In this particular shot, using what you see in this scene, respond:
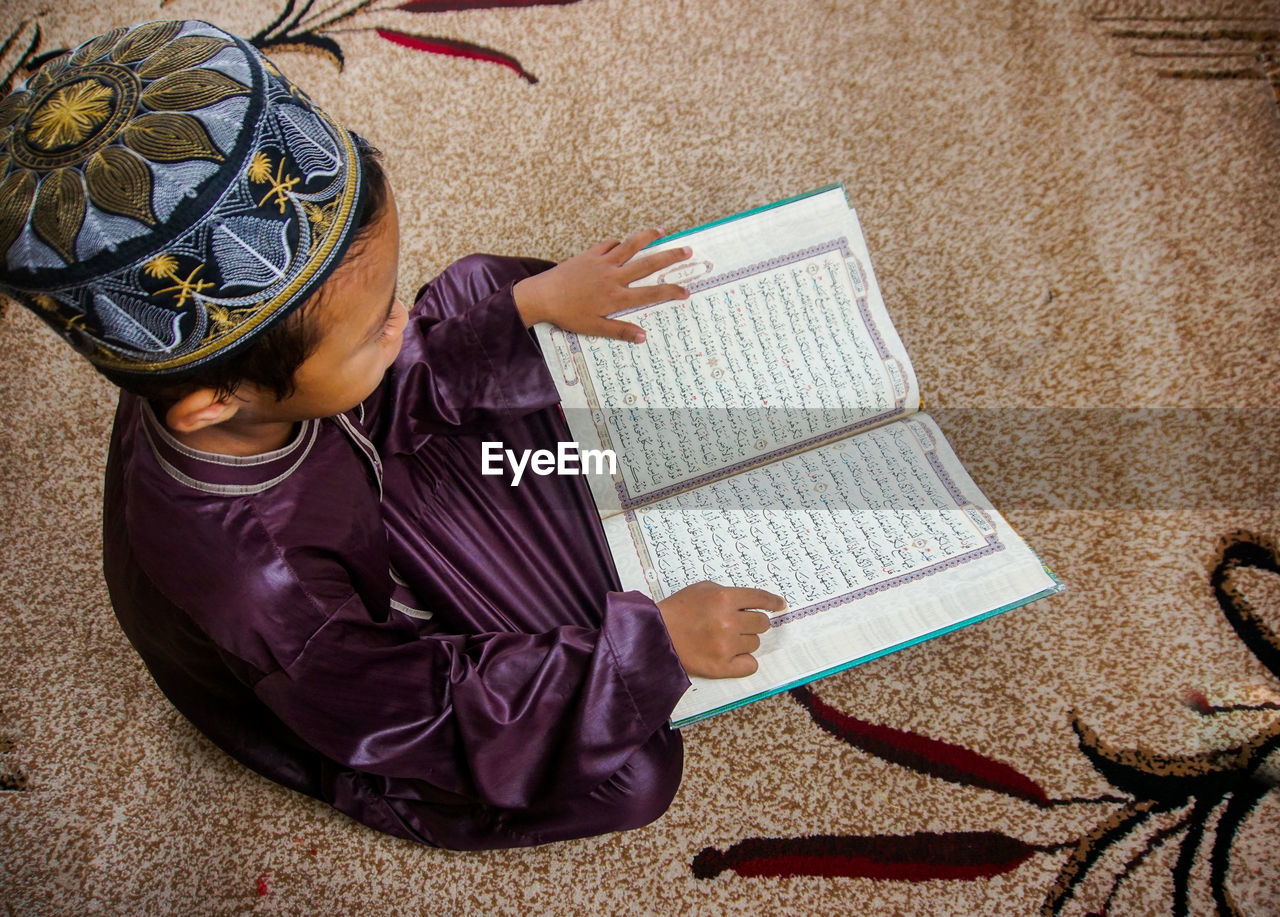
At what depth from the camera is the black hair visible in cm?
42

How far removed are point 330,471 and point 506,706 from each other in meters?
0.20

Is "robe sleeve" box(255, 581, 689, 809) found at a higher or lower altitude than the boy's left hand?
lower

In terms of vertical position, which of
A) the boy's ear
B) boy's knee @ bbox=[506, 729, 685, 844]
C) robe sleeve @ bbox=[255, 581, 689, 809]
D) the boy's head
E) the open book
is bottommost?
boy's knee @ bbox=[506, 729, 685, 844]

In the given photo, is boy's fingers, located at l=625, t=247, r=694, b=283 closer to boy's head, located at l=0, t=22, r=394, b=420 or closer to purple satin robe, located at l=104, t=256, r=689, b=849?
purple satin robe, located at l=104, t=256, r=689, b=849

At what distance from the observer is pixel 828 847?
732 mm

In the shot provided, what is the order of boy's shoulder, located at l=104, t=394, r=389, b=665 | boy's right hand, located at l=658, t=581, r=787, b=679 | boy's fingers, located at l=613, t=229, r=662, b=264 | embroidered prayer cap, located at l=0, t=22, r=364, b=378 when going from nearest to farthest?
embroidered prayer cap, located at l=0, t=22, r=364, b=378
boy's shoulder, located at l=104, t=394, r=389, b=665
boy's right hand, located at l=658, t=581, r=787, b=679
boy's fingers, located at l=613, t=229, r=662, b=264

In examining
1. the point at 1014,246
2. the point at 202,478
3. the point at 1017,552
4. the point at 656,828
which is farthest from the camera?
the point at 1014,246

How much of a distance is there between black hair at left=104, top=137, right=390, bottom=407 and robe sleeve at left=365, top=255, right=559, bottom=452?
0.81ft

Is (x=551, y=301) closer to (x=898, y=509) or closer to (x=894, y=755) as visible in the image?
(x=898, y=509)

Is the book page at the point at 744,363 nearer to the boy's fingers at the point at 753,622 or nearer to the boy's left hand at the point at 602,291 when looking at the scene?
the boy's left hand at the point at 602,291

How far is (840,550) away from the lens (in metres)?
0.67

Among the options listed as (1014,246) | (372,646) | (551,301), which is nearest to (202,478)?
(372,646)

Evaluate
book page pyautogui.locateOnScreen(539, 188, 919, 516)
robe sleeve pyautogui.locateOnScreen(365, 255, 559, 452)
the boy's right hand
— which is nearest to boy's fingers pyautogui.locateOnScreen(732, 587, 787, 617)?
the boy's right hand

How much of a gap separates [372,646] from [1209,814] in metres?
0.72
